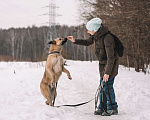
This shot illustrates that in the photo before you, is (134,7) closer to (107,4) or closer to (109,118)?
(107,4)

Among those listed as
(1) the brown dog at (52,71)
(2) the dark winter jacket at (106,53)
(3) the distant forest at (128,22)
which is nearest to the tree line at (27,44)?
(3) the distant forest at (128,22)

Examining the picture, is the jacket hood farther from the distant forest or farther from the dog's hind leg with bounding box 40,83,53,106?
the distant forest

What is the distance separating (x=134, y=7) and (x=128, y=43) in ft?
14.2

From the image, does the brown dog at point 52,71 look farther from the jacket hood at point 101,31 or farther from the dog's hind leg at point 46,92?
the jacket hood at point 101,31

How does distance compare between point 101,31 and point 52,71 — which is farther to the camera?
point 52,71

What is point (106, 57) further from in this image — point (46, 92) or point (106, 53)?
point (46, 92)

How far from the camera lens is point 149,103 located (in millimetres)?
4238

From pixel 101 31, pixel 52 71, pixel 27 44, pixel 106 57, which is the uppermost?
pixel 27 44

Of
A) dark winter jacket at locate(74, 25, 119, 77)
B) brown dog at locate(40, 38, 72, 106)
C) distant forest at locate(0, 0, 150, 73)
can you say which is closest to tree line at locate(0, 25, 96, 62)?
distant forest at locate(0, 0, 150, 73)

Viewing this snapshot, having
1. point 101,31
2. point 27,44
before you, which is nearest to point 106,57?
point 101,31

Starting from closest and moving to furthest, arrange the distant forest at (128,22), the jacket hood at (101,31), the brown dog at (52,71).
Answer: the jacket hood at (101,31) → the brown dog at (52,71) → the distant forest at (128,22)

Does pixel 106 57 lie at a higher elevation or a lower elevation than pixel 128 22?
lower

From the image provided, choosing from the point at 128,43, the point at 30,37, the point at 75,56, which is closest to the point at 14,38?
the point at 30,37

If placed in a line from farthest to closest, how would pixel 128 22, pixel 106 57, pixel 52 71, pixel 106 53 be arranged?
pixel 128 22, pixel 52 71, pixel 106 57, pixel 106 53
